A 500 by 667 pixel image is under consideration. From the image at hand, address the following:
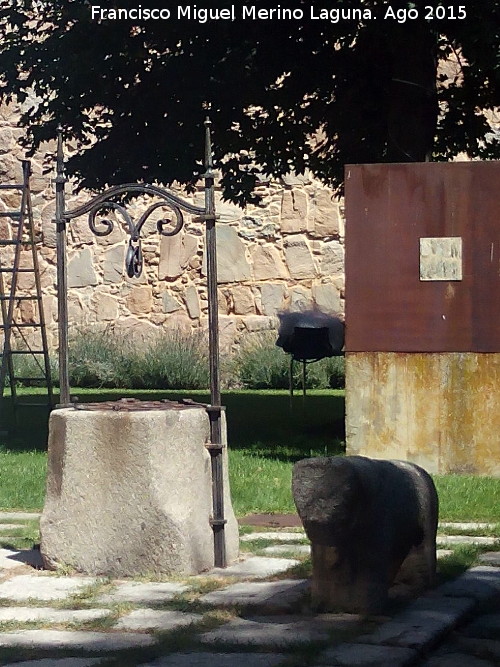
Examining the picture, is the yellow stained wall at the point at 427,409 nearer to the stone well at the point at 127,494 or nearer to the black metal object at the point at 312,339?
the stone well at the point at 127,494

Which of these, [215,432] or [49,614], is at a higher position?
[215,432]

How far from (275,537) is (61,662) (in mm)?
2721

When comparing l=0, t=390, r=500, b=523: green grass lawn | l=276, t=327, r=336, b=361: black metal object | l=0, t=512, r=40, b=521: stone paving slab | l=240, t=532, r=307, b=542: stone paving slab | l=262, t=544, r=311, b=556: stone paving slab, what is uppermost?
l=276, t=327, r=336, b=361: black metal object

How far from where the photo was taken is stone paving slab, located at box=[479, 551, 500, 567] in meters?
6.29

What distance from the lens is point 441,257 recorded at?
9.37 meters

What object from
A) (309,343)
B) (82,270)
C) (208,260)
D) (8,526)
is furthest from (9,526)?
(82,270)

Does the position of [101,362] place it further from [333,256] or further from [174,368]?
[333,256]

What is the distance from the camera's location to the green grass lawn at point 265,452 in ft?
26.8

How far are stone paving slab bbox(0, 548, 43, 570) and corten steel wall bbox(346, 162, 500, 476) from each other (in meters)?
3.43

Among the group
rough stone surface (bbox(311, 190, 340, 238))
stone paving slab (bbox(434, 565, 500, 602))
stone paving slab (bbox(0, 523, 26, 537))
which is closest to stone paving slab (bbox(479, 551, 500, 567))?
stone paving slab (bbox(434, 565, 500, 602))

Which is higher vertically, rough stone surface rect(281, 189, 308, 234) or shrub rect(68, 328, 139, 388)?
rough stone surface rect(281, 189, 308, 234)

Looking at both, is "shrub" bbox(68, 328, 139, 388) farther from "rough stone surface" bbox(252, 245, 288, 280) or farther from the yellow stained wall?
the yellow stained wall

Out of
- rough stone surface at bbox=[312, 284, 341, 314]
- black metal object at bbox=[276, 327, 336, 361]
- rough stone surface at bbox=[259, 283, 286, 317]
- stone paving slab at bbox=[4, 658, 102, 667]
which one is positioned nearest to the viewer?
stone paving slab at bbox=[4, 658, 102, 667]

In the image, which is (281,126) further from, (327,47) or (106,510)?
(106,510)
